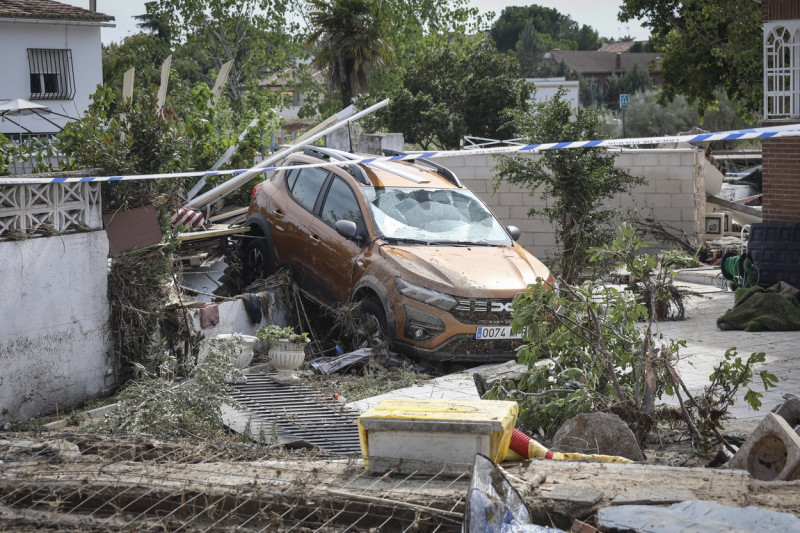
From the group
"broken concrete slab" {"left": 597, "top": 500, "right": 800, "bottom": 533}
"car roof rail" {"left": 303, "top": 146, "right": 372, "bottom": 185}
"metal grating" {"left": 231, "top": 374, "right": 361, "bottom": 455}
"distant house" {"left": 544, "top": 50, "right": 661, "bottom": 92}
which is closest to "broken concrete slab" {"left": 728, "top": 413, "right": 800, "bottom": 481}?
"broken concrete slab" {"left": 597, "top": 500, "right": 800, "bottom": 533}

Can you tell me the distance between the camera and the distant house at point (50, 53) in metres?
28.9

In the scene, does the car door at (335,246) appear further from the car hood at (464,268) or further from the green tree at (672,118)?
the green tree at (672,118)

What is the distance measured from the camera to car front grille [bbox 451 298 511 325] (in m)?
9.38

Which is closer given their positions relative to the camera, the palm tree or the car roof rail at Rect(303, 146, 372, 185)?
the car roof rail at Rect(303, 146, 372, 185)

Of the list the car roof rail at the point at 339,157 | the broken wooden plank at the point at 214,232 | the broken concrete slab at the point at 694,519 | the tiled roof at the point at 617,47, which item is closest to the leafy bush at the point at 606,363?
the broken concrete slab at the point at 694,519

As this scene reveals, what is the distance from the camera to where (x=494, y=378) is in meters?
7.53

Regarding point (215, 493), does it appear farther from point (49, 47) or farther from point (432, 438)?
point (49, 47)

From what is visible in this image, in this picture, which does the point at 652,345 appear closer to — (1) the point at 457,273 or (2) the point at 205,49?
(1) the point at 457,273

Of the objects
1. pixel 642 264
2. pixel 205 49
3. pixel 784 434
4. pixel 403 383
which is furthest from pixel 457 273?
pixel 205 49

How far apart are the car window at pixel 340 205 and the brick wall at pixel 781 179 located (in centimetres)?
654

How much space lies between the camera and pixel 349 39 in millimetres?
25609

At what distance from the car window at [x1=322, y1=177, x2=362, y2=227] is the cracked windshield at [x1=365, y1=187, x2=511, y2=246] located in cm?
20

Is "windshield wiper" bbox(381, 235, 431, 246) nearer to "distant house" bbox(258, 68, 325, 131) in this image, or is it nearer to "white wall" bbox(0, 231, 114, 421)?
"white wall" bbox(0, 231, 114, 421)

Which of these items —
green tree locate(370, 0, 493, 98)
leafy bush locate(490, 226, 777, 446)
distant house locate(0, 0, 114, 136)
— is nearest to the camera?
leafy bush locate(490, 226, 777, 446)
